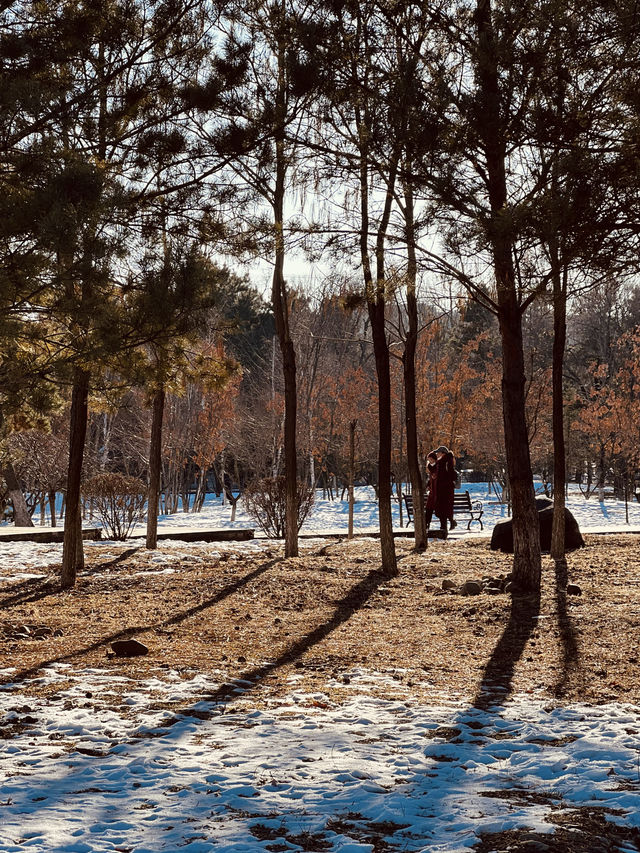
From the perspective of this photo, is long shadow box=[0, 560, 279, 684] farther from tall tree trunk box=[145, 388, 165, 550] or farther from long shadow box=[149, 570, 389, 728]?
tall tree trunk box=[145, 388, 165, 550]

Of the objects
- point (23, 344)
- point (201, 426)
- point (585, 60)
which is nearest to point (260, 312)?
point (201, 426)

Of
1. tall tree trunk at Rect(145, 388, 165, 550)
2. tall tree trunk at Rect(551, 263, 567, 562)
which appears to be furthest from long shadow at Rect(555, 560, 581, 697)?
tall tree trunk at Rect(145, 388, 165, 550)

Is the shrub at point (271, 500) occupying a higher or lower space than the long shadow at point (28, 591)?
higher

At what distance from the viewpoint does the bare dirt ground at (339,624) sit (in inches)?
236

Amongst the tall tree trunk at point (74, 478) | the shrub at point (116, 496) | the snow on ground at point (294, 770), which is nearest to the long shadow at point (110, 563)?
the tall tree trunk at point (74, 478)

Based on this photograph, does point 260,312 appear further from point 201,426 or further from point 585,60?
point 585,60

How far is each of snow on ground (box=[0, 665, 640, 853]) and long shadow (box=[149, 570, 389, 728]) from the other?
6 centimetres

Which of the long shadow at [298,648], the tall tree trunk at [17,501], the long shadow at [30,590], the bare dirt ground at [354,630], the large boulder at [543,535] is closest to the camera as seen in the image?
the long shadow at [298,648]

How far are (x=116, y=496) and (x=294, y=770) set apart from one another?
41.5 ft

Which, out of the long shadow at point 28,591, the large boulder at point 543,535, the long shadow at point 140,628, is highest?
the large boulder at point 543,535

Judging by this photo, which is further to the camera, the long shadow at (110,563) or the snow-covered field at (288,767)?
the long shadow at (110,563)

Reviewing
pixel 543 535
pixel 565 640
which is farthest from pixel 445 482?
pixel 565 640

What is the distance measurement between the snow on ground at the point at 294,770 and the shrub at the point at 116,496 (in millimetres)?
10697

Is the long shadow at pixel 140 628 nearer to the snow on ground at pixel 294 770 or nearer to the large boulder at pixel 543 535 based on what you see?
the snow on ground at pixel 294 770
